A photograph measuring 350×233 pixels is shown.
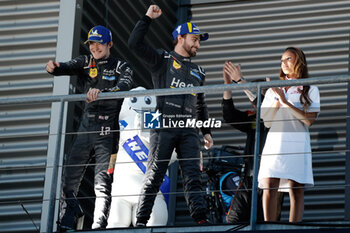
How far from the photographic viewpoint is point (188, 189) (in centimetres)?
666

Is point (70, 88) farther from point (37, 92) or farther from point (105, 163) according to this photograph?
point (105, 163)

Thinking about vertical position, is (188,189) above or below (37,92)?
below

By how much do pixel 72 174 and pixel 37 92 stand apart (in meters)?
1.82

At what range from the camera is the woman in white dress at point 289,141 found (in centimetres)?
635

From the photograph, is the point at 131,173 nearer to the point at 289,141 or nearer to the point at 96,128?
the point at 96,128

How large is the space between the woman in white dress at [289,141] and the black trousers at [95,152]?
1.25 metres

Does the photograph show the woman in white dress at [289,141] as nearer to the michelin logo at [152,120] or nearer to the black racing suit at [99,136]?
the michelin logo at [152,120]

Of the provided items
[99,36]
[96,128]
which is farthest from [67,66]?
[96,128]

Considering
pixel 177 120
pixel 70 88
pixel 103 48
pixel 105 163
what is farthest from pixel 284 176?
pixel 70 88

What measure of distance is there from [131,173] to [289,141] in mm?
1762

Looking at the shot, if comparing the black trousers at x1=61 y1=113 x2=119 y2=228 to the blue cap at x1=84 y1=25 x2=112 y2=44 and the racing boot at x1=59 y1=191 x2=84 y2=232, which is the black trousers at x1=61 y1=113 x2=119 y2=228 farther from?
the blue cap at x1=84 y1=25 x2=112 y2=44

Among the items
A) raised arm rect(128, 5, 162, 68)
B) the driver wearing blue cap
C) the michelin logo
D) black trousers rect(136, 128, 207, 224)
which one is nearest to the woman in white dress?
black trousers rect(136, 128, 207, 224)

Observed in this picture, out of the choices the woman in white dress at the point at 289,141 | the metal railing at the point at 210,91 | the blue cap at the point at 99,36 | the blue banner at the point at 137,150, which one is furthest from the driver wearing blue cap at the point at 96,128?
the woman in white dress at the point at 289,141

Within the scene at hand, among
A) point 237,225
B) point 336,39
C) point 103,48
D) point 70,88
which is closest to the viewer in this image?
point 237,225
